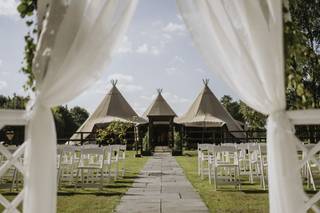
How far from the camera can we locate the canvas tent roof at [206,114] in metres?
25.9

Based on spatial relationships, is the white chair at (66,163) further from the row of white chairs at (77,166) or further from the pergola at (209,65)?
the pergola at (209,65)

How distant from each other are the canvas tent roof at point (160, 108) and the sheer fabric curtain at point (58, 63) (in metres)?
21.7

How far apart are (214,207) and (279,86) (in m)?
2.42

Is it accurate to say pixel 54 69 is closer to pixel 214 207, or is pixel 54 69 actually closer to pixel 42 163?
pixel 42 163

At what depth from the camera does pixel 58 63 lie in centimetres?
295

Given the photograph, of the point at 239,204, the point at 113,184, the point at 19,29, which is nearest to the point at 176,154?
the point at 113,184

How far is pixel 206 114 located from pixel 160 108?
331 centimetres

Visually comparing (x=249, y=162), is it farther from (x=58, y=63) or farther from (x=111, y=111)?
(x=111, y=111)

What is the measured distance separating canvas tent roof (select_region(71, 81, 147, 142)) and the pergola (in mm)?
23292

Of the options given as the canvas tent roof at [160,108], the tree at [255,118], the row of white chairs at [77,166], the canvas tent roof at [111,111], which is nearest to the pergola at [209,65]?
the tree at [255,118]

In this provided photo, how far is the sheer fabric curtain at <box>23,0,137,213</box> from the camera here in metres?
2.88

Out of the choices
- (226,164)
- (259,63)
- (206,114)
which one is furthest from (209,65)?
(206,114)

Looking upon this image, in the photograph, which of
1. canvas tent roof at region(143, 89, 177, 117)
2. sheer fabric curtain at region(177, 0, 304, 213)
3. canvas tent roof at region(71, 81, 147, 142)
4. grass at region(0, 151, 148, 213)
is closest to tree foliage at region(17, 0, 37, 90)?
sheer fabric curtain at region(177, 0, 304, 213)

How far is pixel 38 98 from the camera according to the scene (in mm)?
2936
